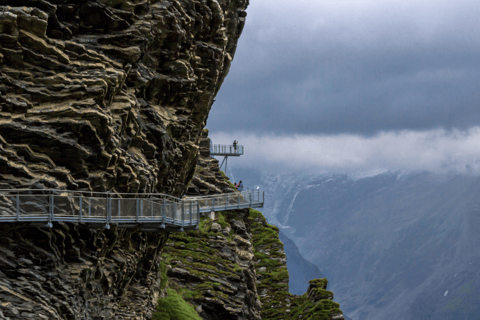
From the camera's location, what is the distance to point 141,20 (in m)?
37.2

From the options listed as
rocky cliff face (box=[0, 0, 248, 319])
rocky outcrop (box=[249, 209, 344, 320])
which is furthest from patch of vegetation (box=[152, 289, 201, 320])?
rocky outcrop (box=[249, 209, 344, 320])

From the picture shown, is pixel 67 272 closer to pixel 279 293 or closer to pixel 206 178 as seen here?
pixel 206 178

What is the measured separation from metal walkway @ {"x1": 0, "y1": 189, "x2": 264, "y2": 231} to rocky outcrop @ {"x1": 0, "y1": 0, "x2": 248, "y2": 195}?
1.66m

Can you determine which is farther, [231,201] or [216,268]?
[231,201]

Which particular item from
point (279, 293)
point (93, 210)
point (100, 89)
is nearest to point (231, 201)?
point (279, 293)

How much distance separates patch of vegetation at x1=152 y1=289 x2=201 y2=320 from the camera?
4498 cm

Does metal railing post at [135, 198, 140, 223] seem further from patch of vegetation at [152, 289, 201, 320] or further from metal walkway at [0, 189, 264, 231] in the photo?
patch of vegetation at [152, 289, 201, 320]

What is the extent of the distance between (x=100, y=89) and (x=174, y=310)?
71.3 ft

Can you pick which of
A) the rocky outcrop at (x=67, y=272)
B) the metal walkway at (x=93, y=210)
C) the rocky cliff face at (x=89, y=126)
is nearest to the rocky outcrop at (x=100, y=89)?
the rocky cliff face at (x=89, y=126)

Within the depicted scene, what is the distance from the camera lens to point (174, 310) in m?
46.3

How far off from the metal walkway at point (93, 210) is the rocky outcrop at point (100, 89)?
1660mm

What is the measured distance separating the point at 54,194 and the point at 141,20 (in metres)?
13.7

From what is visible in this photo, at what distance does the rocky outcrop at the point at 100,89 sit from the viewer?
30.2 m

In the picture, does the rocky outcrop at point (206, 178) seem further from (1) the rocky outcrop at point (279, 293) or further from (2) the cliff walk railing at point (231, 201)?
(1) the rocky outcrop at point (279, 293)
